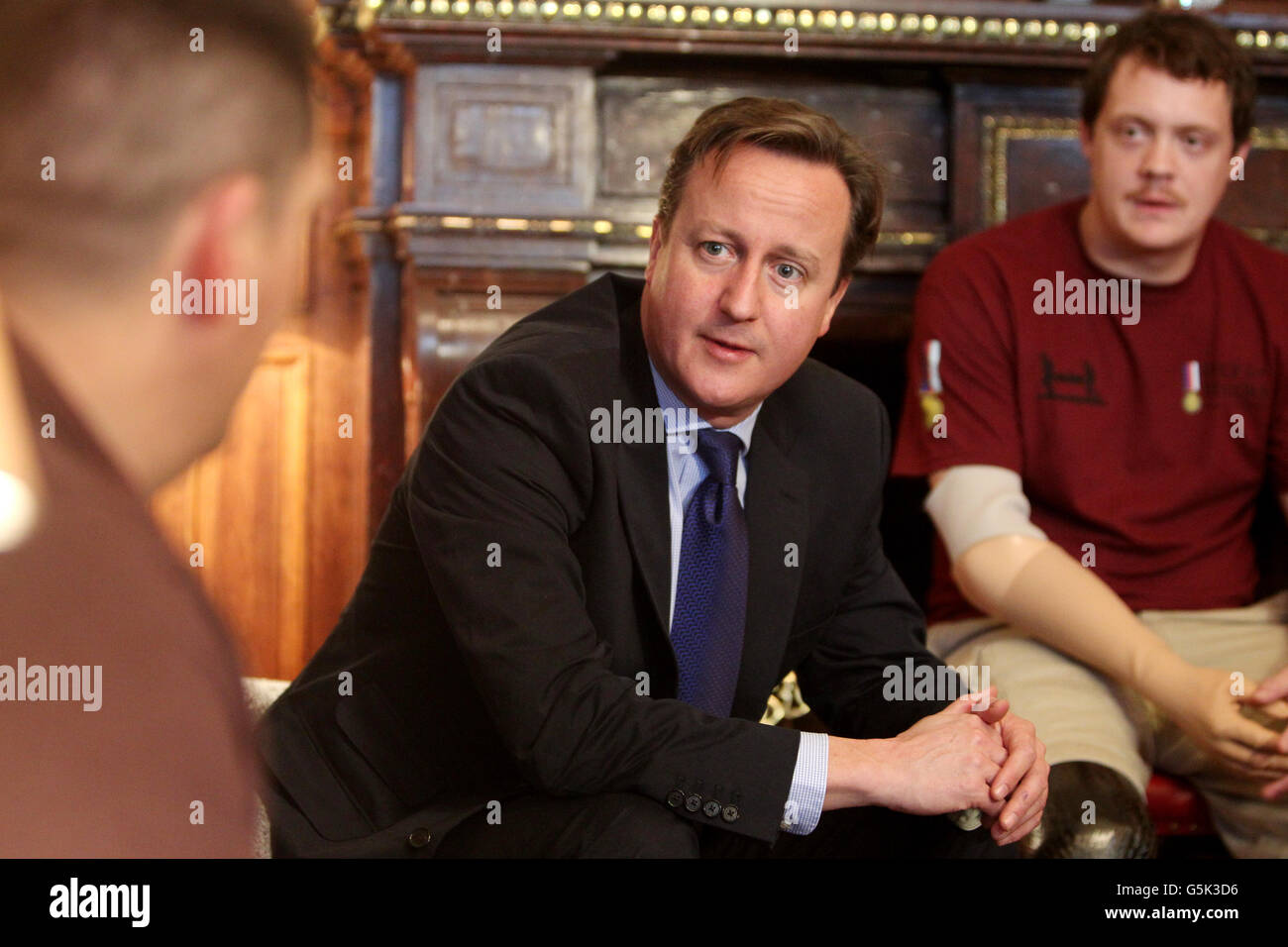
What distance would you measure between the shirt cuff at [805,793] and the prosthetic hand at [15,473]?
100 cm

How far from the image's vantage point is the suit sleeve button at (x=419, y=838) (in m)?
1.34

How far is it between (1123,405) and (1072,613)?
0.36m

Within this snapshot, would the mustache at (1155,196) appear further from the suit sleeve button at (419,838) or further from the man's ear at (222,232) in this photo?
the man's ear at (222,232)

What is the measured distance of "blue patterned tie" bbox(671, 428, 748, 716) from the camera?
4.89ft

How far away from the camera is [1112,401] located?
199cm

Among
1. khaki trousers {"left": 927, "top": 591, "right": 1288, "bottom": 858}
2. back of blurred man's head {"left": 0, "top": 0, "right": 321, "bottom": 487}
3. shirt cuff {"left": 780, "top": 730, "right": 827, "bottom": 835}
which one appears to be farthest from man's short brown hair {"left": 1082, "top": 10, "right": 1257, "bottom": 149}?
back of blurred man's head {"left": 0, "top": 0, "right": 321, "bottom": 487}

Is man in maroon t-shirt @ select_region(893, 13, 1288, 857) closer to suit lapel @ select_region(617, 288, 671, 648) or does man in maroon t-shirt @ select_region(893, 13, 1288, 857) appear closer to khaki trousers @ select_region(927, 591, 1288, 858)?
khaki trousers @ select_region(927, 591, 1288, 858)

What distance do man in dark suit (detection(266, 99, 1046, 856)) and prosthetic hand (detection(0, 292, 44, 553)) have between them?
914 mm

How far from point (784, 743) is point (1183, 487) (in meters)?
0.94


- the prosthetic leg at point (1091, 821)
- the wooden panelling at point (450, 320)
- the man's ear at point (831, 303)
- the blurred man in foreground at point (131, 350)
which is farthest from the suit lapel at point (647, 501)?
the blurred man in foreground at point (131, 350)

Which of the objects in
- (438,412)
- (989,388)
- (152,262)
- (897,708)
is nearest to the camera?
(152,262)

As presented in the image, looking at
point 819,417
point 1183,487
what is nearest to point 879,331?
point 1183,487

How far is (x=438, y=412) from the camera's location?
145cm
